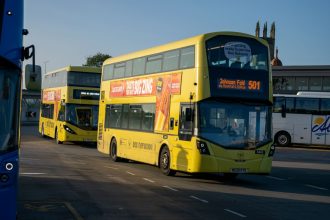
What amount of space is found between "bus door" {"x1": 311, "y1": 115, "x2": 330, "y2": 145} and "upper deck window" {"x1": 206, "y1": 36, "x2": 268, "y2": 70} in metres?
21.5

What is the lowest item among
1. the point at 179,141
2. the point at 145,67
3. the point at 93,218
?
the point at 93,218

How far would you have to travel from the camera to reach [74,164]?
2095 cm

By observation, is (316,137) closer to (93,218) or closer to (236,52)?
(236,52)

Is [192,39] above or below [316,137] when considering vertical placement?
above

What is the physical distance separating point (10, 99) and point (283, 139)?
32326 mm

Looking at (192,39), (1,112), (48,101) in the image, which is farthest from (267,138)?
(48,101)

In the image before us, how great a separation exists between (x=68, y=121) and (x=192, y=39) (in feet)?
56.2

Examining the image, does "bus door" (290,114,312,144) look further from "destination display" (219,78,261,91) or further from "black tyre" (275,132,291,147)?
"destination display" (219,78,261,91)

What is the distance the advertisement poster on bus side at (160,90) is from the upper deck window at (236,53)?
163cm

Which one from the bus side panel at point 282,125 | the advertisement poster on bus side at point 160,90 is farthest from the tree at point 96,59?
the advertisement poster on bus side at point 160,90

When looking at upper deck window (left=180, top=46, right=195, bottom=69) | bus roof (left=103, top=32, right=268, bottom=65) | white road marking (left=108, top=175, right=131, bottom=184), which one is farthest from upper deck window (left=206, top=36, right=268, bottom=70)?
white road marking (left=108, top=175, right=131, bottom=184)

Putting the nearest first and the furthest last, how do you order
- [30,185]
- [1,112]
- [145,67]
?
[1,112]
[30,185]
[145,67]

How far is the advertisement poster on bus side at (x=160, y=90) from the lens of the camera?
694 inches

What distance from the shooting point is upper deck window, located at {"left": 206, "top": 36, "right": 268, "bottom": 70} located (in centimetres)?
1603
